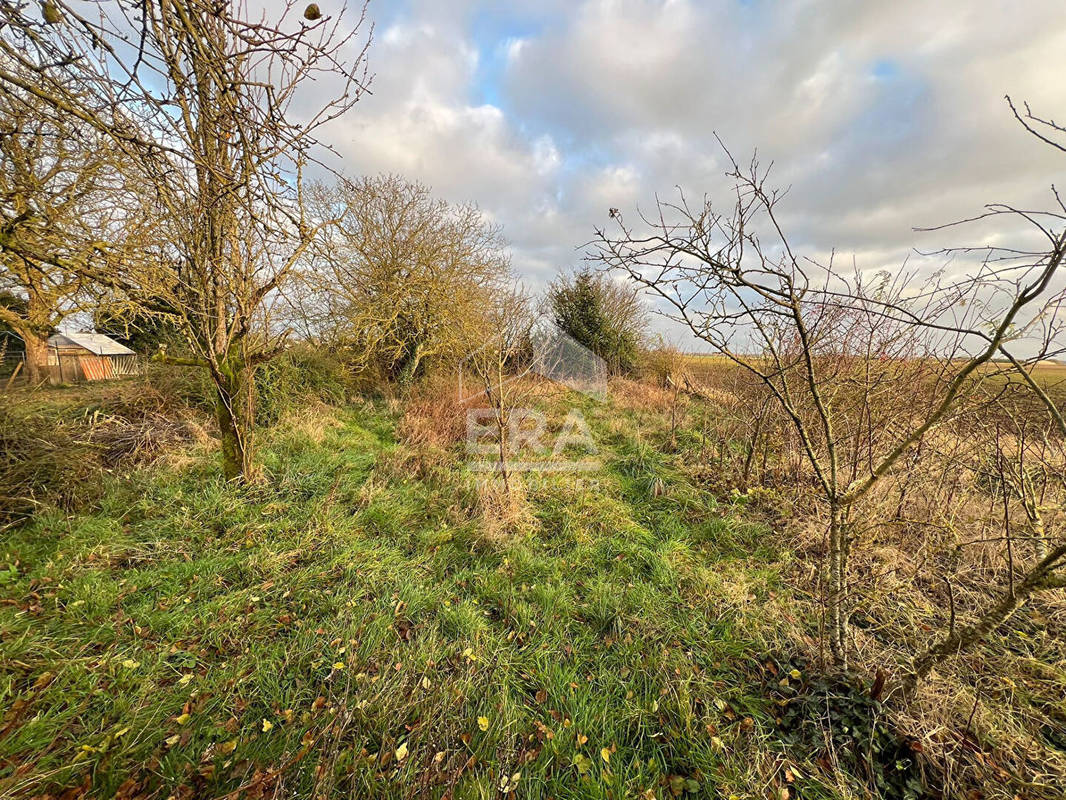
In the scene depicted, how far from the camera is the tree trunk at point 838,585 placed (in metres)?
2.10

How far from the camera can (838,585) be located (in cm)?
215

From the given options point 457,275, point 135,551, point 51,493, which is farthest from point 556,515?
point 457,275

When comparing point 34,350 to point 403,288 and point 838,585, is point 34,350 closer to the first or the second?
point 403,288

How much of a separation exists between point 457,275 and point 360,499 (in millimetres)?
7574

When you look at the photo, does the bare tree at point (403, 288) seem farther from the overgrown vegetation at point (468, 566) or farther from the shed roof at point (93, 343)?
the shed roof at point (93, 343)

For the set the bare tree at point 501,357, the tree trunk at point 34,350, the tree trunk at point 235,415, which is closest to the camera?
the tree trunk at point 235,415

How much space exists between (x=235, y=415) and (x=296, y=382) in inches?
167

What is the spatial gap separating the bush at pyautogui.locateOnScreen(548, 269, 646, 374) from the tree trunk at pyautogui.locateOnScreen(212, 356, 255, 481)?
12109mm

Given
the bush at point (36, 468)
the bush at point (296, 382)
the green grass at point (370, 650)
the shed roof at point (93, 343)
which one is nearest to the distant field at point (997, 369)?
the green grass at point (370, 650)

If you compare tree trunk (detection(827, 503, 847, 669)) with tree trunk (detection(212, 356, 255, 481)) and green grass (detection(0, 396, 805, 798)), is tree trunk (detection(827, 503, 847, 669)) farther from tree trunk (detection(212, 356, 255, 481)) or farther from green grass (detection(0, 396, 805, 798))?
tree trunk (detection(212, 356, 255, 481))

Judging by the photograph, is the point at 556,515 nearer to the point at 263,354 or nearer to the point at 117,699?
the point at 117,699

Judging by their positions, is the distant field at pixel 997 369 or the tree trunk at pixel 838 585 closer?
the distant field at pixel 997 369

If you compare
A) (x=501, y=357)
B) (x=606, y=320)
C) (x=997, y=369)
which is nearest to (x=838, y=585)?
(x=997, y=369)

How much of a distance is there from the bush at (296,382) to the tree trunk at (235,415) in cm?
162
